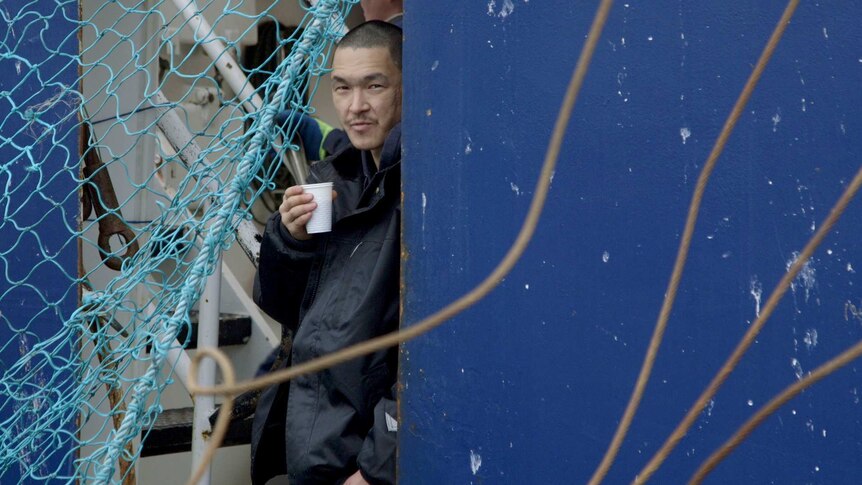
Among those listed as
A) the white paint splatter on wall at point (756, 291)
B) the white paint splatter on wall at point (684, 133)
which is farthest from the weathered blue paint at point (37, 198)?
the white paint splatter on wall at point (756, 291)

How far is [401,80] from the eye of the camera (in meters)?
2.53

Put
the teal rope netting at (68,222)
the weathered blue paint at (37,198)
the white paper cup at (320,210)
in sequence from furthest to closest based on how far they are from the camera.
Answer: the weathered blue paint at (37,198), the teal rope netting at (68,222), the white paper cup at (320,210)

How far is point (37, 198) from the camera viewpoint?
279cm

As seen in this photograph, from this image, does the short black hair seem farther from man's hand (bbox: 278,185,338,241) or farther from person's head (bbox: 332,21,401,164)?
man's hand (bbox: 278,185,338,241)

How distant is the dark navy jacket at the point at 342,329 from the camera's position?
7.55ft

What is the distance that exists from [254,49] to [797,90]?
11.9 ft

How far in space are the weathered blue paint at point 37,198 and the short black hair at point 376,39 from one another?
751 millimetres

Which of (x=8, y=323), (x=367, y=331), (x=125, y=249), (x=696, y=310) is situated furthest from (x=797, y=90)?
(x=8, y=323)

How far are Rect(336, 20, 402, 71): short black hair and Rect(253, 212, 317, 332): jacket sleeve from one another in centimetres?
44

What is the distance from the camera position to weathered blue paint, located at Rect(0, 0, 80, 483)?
2.77 meters

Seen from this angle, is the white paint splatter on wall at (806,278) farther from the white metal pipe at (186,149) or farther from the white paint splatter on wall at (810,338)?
the white metal pipe at (186,149)

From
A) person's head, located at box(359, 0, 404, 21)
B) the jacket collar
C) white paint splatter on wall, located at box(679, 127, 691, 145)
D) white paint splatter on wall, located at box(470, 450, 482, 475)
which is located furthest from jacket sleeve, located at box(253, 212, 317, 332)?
white paint splatter on wall, located at box(679, 127, 691, 145)

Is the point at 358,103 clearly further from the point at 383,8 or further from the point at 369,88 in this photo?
the point at 383,8

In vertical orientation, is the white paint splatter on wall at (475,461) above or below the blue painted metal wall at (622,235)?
below
